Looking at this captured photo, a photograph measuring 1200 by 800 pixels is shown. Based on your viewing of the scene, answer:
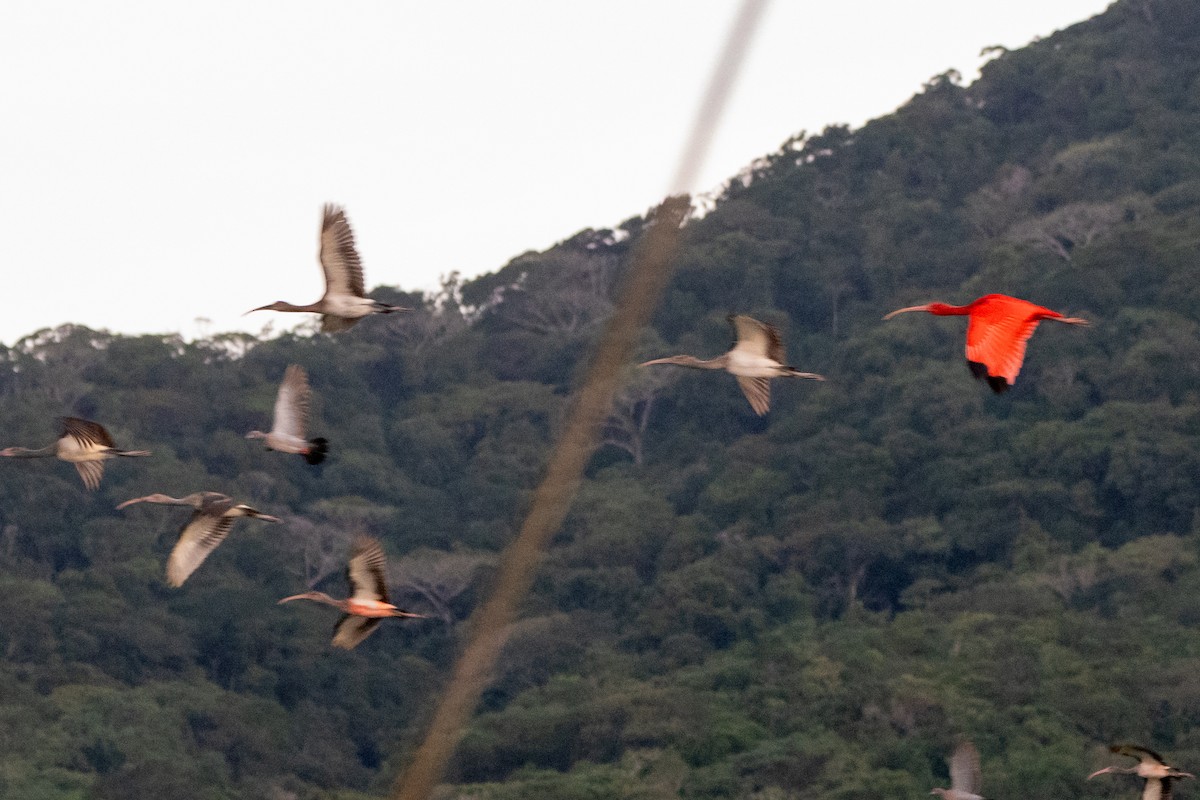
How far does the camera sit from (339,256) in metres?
10.1

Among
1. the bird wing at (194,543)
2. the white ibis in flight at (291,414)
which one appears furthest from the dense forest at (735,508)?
the bird wing at (194,543)

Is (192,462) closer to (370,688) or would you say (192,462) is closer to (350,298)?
(370,688)

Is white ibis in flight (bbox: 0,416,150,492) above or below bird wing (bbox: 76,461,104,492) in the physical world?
above

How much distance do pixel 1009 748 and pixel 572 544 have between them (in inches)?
607

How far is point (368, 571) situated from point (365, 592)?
17cm

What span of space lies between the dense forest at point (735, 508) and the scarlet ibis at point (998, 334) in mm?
25522

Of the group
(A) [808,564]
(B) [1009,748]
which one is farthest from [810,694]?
(A) [808,564]

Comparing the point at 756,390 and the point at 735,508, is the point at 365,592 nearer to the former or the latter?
the point at 756,390

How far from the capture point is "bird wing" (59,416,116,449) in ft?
36.1

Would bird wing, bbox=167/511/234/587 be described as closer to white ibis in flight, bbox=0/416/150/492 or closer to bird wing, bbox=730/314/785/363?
white ibis in flight, bbox=0/416/150/492

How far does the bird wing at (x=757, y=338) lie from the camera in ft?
34.0

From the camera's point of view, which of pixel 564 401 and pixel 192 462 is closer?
pixel 192 462

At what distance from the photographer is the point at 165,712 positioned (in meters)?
38.0

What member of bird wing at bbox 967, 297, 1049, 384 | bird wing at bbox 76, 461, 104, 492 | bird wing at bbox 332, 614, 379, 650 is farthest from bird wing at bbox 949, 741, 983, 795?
bird wing at bbox 967, 297, 1049, 384
